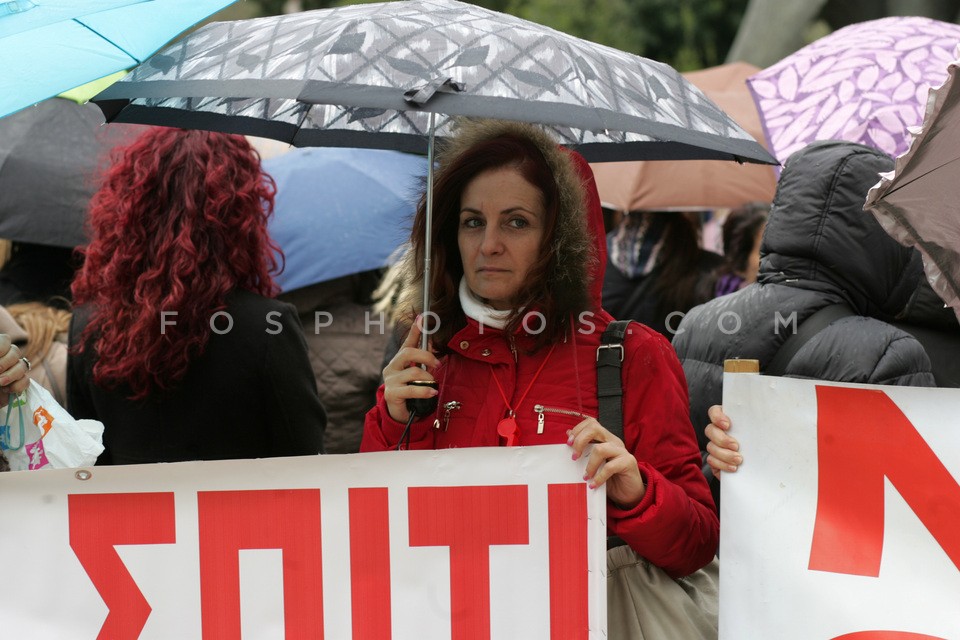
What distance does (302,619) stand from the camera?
2.73 metres

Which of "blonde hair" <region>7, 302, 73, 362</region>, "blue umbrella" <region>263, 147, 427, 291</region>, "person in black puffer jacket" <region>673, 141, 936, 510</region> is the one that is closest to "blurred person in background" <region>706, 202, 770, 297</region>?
"blue umbrella" <region>263, 147, 427, 291</region>

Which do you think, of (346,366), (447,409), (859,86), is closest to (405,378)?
(447,409)

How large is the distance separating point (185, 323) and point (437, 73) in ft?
4.35

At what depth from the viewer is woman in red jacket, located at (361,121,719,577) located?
269 cm

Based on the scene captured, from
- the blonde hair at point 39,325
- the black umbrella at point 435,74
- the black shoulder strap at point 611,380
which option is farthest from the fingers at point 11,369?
the black shoulder strap at point 611,380

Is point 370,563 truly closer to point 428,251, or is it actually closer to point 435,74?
point 428,251

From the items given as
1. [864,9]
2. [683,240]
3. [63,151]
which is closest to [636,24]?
[864,9]

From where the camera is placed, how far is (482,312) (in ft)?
9.56

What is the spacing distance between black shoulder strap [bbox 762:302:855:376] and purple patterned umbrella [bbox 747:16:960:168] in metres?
1.10

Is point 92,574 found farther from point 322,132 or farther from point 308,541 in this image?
point 322,132

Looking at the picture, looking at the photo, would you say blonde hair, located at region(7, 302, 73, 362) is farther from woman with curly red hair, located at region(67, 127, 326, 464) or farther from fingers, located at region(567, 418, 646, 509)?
fingers, located at region(567, 418, 646, 509)

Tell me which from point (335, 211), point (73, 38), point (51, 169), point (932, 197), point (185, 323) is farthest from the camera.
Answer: point (335, 211)

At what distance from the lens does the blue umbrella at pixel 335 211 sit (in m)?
5.21

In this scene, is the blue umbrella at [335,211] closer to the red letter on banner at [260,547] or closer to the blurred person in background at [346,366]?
the blurred person in background at [346,366]
